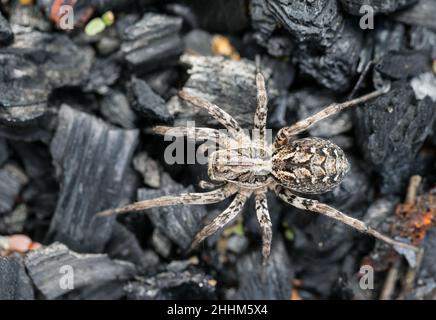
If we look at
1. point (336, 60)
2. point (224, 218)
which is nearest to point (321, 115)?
point (336, 60)

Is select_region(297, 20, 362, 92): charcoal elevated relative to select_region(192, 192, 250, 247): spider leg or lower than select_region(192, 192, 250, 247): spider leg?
elevated

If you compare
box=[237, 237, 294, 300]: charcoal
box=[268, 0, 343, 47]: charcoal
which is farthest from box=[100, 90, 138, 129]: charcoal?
box=[237, 237, 294, 300]: charcoal

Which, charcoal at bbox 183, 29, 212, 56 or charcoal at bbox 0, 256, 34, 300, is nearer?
charcoal at bbox 0, 256, 34, 300

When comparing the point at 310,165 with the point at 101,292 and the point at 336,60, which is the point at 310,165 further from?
the point at 101,292

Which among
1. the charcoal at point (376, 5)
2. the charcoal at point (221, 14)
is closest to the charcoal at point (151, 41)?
the charcoal at point (221, 14)

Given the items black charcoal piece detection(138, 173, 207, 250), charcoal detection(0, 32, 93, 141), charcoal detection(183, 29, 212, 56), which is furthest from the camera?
charcoal detection(183, 29, 212, 56)

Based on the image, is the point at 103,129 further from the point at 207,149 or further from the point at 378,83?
the point at 378,83

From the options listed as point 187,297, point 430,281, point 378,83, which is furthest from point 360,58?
point 187,297

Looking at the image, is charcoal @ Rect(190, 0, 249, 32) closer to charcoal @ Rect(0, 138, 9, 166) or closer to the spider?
the spider
